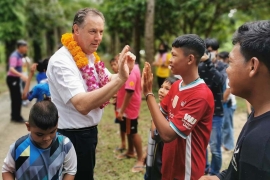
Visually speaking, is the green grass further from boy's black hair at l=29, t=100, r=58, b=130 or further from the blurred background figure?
boy's black hair at l=29, t=100, r=58, b=130

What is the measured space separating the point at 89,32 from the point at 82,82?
42 cm

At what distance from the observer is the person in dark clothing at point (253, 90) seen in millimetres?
1297

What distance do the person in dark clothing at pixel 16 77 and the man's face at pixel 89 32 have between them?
4888 millimetres

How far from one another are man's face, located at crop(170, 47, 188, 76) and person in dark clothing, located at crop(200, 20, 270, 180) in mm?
929

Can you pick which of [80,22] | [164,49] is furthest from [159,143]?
[164,49]

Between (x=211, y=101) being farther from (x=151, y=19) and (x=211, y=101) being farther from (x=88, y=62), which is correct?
(x=151, y=19)

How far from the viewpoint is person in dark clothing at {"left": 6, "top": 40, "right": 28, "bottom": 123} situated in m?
7.00

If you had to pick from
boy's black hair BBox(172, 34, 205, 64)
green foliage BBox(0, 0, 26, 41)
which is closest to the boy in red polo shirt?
boy's black hair BBox(172, 34, 205, 64)

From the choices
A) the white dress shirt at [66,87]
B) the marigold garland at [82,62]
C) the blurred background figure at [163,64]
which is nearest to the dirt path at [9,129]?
the blurred background figure at [163,64]

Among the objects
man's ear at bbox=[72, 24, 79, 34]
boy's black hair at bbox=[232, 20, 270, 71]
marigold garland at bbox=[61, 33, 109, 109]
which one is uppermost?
man's ear at bbox=[72, 24, 79, 34]

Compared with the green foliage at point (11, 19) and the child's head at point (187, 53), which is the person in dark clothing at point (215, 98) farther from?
the green foliage at point (11, 19)

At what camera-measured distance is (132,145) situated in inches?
213

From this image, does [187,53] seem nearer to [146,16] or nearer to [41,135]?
[41,135]

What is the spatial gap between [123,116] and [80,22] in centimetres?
271
